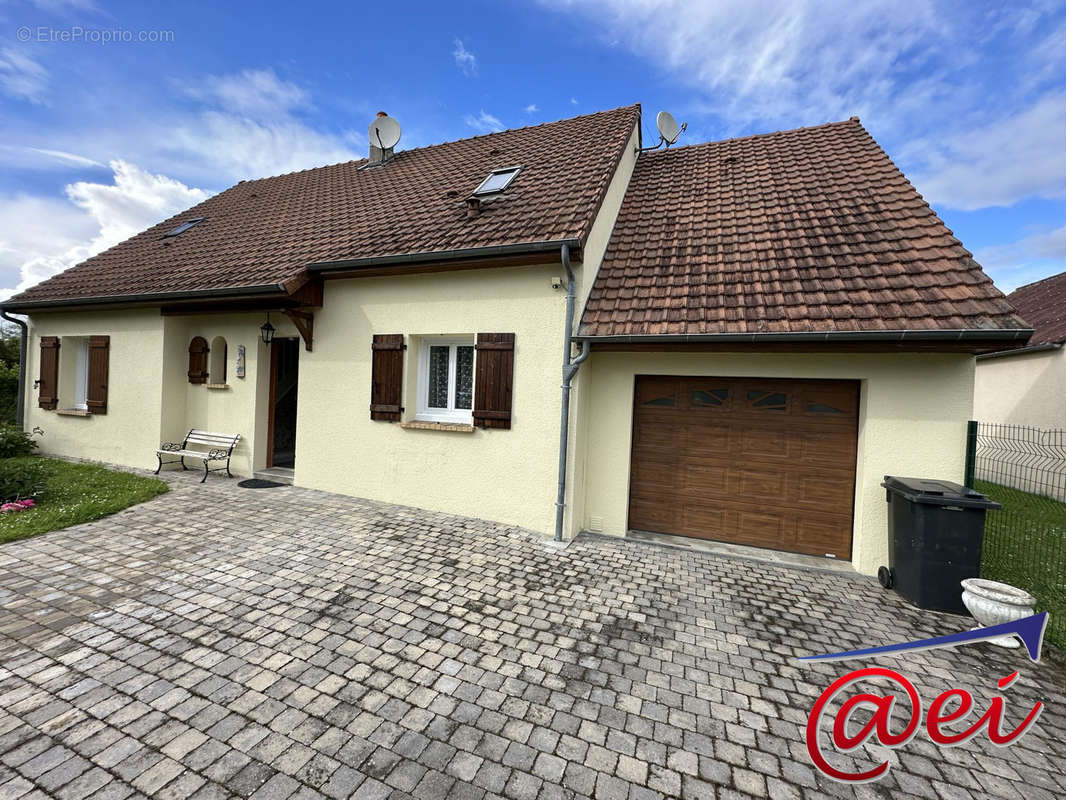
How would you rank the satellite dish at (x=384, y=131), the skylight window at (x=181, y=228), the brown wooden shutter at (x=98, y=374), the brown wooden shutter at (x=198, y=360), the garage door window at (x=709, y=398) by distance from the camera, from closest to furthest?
the garage door window at (x=709, y=398), the brown wooden shutter at (x=198, y=360), the brown wooden shutter at (x=98, y=374), the skylight window at (x=181, y=228), the satellite dish at (x=384, y=131)

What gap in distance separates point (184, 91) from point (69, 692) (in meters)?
9.52

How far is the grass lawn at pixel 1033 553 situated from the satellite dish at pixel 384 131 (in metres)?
12.7

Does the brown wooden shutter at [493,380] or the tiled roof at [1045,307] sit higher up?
the tiled roof at [1045,307]

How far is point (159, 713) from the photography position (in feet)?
7.59

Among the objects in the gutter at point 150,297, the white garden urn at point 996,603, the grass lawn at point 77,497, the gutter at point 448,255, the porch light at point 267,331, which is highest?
the gutter at point 448,255

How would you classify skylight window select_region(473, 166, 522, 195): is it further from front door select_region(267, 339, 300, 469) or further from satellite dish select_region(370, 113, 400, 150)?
front door select_region(267, 339, 300, 469)

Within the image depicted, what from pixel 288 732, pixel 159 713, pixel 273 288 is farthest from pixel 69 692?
pixel 273 288

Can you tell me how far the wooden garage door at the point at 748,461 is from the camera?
494cm

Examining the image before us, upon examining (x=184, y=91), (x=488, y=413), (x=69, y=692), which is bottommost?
(x=69, y=692)

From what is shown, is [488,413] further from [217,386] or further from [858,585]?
[217,386]

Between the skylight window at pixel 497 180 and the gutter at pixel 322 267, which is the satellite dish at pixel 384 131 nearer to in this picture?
the skylight window at pixel 497 180

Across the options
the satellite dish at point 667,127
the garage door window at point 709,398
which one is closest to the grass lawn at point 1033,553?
the garage door window at point 709,398

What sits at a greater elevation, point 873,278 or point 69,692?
point 873,278

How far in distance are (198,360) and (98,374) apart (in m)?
2.31
